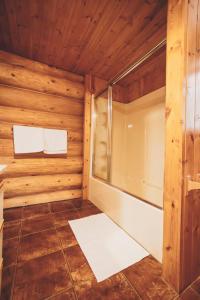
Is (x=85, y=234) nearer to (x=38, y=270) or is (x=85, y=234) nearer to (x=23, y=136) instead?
(x=38, y=270)

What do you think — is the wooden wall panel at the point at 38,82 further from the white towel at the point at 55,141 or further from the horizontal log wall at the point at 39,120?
the white towel at the point at 55,141

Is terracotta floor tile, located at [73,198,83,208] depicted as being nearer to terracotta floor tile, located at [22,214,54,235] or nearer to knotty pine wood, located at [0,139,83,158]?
terracotta floor tile, located at [22,214,54,235]

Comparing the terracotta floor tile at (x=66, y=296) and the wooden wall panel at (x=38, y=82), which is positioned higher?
the wooden wall panel at (x=38, y=82)

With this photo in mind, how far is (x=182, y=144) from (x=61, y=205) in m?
2.03

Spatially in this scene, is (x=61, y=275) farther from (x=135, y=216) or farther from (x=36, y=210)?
(x=36, y=210)

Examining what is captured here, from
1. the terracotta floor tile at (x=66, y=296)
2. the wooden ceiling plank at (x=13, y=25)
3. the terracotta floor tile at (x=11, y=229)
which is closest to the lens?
the terracotta floor tile at (x=66, y=296)

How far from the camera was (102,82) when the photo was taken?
110 inches

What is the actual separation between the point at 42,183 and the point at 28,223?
2.22ft

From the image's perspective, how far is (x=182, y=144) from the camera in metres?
0.97

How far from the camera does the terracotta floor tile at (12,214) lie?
1.91 metres

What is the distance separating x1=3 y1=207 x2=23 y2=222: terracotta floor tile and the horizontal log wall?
8 cm

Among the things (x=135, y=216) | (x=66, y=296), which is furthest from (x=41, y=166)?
(x=66, y=296)

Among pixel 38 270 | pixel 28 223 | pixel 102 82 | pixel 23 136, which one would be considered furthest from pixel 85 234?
pixel 102 82

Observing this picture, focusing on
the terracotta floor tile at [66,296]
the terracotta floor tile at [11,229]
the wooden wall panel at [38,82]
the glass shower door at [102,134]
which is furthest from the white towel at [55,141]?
the terracotta floor tile at [66,296]
